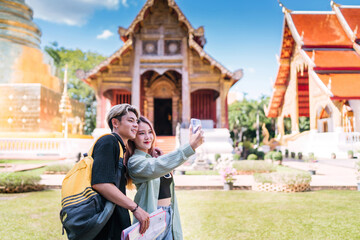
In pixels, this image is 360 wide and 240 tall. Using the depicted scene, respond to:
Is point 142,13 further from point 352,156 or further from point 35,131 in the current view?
point 352,156

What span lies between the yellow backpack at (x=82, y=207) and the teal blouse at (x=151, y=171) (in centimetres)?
35

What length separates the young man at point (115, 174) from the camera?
62.6 inches

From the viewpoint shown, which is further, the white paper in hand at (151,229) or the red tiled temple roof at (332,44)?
the red tiled temple roof at (332,44)

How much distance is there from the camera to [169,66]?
616 inches

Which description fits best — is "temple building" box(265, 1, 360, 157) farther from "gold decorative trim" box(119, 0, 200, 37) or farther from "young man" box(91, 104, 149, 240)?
"young man" box(91, 104, 149, 240)

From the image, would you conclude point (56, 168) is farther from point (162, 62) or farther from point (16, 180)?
point (162, 62)

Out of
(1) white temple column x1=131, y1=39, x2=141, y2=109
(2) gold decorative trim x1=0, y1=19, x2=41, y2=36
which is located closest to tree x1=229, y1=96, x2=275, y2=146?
(1) white temple column x1=131, y1=39, x2=141, y2=109

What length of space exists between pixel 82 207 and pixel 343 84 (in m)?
16.4

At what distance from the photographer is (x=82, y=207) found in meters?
1.52

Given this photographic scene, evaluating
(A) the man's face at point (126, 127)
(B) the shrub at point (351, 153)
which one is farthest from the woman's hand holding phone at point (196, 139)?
(B) the shrub at point (351, 153)

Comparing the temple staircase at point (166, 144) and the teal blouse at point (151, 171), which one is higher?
the teal blouse at point (151, 171)

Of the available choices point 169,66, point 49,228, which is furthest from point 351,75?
point 49,228

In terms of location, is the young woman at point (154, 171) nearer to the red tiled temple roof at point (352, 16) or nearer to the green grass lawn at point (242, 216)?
the green grass lawn at point (242, 216)

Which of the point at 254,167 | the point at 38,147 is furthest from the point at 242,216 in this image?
the point at 38,147
